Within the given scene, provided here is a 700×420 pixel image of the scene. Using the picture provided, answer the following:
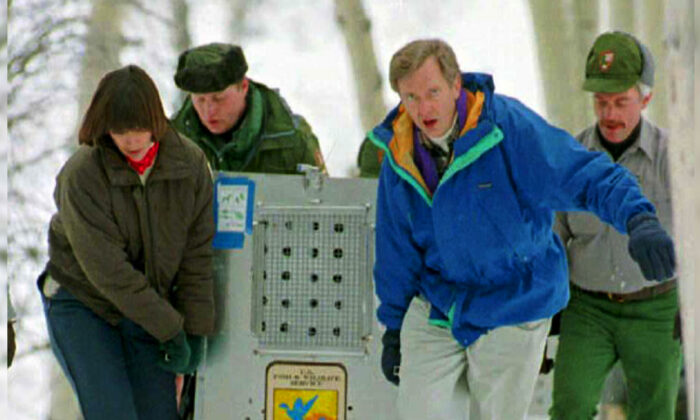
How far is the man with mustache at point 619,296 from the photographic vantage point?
536 cm

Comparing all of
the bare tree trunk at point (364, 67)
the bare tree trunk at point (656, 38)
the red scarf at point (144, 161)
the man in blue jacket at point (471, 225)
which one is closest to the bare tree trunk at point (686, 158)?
the man in blue jacket at point (471, 225)

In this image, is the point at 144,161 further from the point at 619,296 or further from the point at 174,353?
the point at 619,296

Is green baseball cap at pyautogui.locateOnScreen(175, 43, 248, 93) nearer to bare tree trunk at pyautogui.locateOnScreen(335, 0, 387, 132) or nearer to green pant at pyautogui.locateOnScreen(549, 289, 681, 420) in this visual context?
green pant at pyautogui.locateOnScreen(549, 289, 681, 420)

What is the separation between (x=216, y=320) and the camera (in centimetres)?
571

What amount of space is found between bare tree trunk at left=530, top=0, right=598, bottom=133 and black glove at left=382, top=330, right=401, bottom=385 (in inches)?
268

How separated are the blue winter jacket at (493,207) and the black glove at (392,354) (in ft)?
0.93

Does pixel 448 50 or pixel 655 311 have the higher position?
pixel 448 50

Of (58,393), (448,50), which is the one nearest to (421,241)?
(448,50)

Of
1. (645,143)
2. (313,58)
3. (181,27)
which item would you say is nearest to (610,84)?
(645,143)

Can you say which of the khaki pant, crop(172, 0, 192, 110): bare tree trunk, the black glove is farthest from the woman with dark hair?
crop(172, 0, 192, 110): bare tree trunk

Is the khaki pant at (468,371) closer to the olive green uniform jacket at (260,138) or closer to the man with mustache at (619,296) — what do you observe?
the man with mustache at (619,296)

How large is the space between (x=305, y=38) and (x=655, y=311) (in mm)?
9183

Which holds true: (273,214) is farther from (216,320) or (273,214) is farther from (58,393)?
(58,393)

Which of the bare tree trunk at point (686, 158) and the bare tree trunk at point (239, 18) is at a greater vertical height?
the bare tree trunk at point (686, 158)
